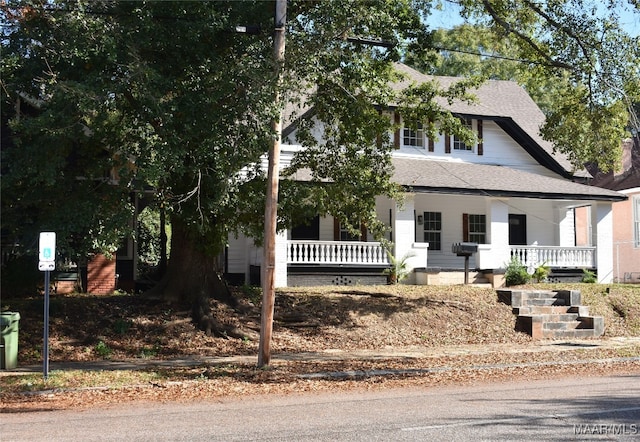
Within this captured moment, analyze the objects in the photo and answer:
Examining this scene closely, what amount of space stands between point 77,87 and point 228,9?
353 centimetres

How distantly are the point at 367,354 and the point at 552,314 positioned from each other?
23.5 feet

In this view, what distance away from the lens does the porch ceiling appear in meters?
24.8

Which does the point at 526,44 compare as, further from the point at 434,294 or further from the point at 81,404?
the point at 81,404

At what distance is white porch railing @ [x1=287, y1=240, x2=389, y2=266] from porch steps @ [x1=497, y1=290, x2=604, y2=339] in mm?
4386

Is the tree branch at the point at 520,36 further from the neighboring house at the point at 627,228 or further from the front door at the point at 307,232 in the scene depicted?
the neighboring house at the point at 627,228

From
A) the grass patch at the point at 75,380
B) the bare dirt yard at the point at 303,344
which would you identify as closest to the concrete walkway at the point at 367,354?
the bare dirt yard at the point at 303,344

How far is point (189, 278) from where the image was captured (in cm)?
1838

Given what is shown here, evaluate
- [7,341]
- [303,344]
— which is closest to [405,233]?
[303,344]

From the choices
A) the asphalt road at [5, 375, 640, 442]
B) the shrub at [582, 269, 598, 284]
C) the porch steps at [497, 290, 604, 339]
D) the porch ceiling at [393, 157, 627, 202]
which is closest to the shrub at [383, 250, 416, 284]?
the porch ceiling at [393, 157, 627, 202]

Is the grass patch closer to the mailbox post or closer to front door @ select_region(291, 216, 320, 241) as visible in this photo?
front door @ select_region(291, 216, 320, 241)

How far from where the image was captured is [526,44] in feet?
65.0

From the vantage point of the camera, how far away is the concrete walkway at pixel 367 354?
47.0ft

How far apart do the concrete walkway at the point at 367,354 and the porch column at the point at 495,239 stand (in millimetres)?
5931

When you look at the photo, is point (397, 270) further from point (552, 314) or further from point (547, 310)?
point (552, 314)
